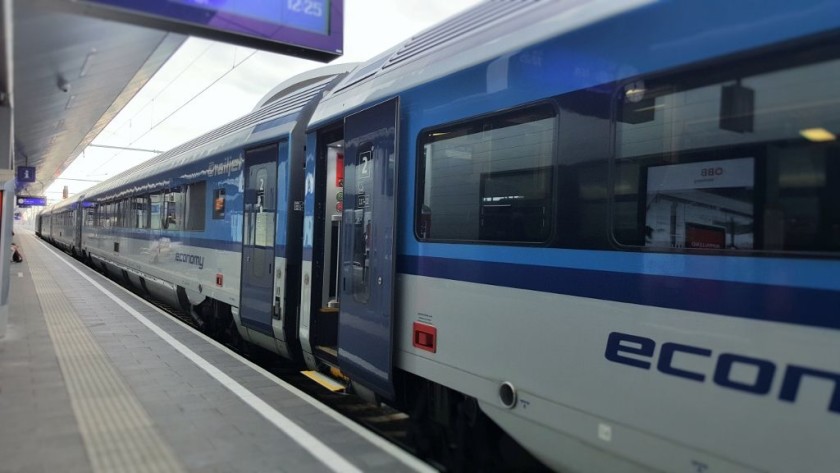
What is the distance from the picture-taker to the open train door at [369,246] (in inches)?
173

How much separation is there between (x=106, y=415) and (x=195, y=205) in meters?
5.23

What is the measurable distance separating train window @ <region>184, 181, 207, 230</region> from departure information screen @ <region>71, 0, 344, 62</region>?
5023mm

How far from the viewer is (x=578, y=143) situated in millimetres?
3047

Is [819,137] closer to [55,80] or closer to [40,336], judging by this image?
[55,80]

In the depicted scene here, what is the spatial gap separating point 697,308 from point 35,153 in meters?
13.9

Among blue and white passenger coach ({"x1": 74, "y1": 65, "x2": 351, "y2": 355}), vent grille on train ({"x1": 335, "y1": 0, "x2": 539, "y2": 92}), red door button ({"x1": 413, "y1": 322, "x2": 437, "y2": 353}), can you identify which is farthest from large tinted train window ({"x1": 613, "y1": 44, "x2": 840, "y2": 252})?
blue and white passenger coach ({"x1": 74, "y1": 65, "x2": 351, "y2": 355})

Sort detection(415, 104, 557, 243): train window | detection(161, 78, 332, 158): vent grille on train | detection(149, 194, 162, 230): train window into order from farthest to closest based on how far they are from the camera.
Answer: detection(149, 194, 162, 230): train window
detection(161, 78, 332, 158): vent grille on train
detection(415, 104, 557, 243): train window

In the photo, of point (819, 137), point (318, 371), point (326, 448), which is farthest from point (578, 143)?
point (318, 371)

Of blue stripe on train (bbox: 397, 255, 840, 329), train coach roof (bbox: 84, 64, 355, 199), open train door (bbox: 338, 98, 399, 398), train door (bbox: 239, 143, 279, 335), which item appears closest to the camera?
blue stripe on train (bbox: 397, 255, 840, 329)

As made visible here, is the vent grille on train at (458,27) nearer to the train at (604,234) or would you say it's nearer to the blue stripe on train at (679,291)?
the train at (604,234)

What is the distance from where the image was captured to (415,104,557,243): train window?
3283 mm

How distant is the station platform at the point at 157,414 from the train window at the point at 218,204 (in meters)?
1.67

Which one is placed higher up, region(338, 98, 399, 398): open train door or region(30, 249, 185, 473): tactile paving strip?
region(338, 98, 399, 398): open train door

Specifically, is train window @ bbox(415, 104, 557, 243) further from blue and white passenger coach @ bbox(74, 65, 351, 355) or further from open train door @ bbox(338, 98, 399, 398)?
blue and white passenger coach @ bbox(74, 65, 351, 355)
